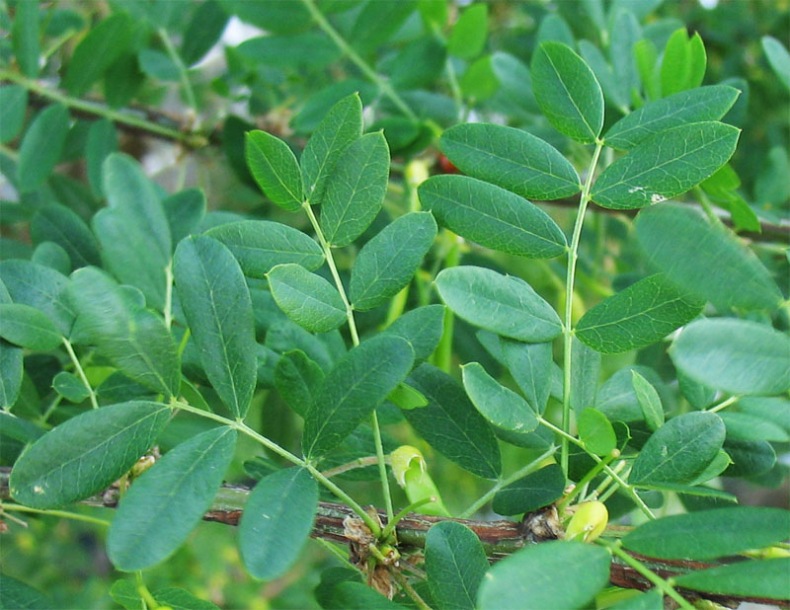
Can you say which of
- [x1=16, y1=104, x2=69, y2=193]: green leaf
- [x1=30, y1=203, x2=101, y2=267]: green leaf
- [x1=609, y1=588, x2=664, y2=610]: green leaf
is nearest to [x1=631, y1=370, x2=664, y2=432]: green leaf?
[x1=609, y1=588, x2=664, y2=610]: green leaf

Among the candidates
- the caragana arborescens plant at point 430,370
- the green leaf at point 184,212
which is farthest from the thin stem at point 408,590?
the green leaf at point 184,212

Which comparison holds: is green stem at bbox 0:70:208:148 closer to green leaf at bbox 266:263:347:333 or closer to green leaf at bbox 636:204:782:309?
green leaf at bbox 266:263:347:333

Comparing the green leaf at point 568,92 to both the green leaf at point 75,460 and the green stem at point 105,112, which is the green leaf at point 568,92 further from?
the green stem at point 105,112

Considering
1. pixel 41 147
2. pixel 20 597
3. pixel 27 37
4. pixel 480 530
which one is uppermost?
pixel 27 37

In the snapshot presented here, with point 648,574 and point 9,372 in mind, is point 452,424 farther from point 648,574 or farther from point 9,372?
point 9,372

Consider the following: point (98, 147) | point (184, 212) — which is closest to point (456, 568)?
point (184, 212)

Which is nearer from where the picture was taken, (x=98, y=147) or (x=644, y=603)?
(x=644, y=603)

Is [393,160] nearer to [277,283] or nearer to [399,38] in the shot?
[399,38]
